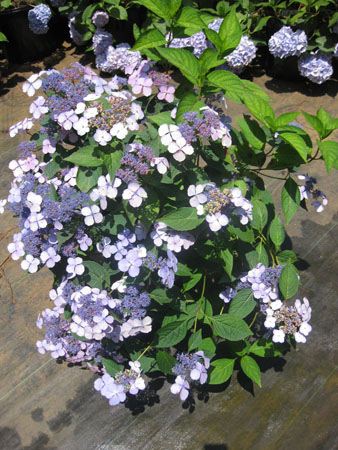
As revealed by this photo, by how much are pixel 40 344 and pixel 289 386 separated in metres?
0.79

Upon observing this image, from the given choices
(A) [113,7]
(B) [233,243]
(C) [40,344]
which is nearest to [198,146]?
(B) [233,243]

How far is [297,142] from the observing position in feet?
4.33

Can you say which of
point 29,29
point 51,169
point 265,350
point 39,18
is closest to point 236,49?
point 39,18

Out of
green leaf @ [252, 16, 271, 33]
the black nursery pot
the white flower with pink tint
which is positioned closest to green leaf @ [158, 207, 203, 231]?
the white flower with pink tint

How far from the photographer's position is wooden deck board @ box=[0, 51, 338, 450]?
5.27 ft

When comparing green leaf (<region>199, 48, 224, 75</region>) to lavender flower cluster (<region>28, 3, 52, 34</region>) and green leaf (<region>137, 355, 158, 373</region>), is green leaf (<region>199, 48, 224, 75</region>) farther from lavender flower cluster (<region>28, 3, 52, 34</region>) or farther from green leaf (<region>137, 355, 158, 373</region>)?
lavender flower cluster (<region>28, 3, 52, 34</region>)

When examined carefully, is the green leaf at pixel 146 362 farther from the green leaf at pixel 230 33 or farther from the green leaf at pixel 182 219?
the green leaf at pixel 230 33

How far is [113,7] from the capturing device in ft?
10.4

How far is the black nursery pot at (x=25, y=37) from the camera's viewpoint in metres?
3.46

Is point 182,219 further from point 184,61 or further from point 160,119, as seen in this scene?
point 184,61

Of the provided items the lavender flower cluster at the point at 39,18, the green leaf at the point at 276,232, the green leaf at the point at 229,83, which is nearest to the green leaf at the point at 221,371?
the green leaf at the point at 276,232

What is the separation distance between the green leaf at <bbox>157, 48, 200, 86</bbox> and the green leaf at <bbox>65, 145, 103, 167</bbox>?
30 cm

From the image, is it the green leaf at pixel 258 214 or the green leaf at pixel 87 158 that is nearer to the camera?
the green leaf at pixel 87 158

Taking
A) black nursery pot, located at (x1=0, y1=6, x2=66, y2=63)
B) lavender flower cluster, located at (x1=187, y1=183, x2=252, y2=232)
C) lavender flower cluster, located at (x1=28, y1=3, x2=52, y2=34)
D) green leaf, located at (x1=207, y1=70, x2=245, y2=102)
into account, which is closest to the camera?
lavender flower cluster, located at (x1=187, y1=183, x2=252, y2=232)
